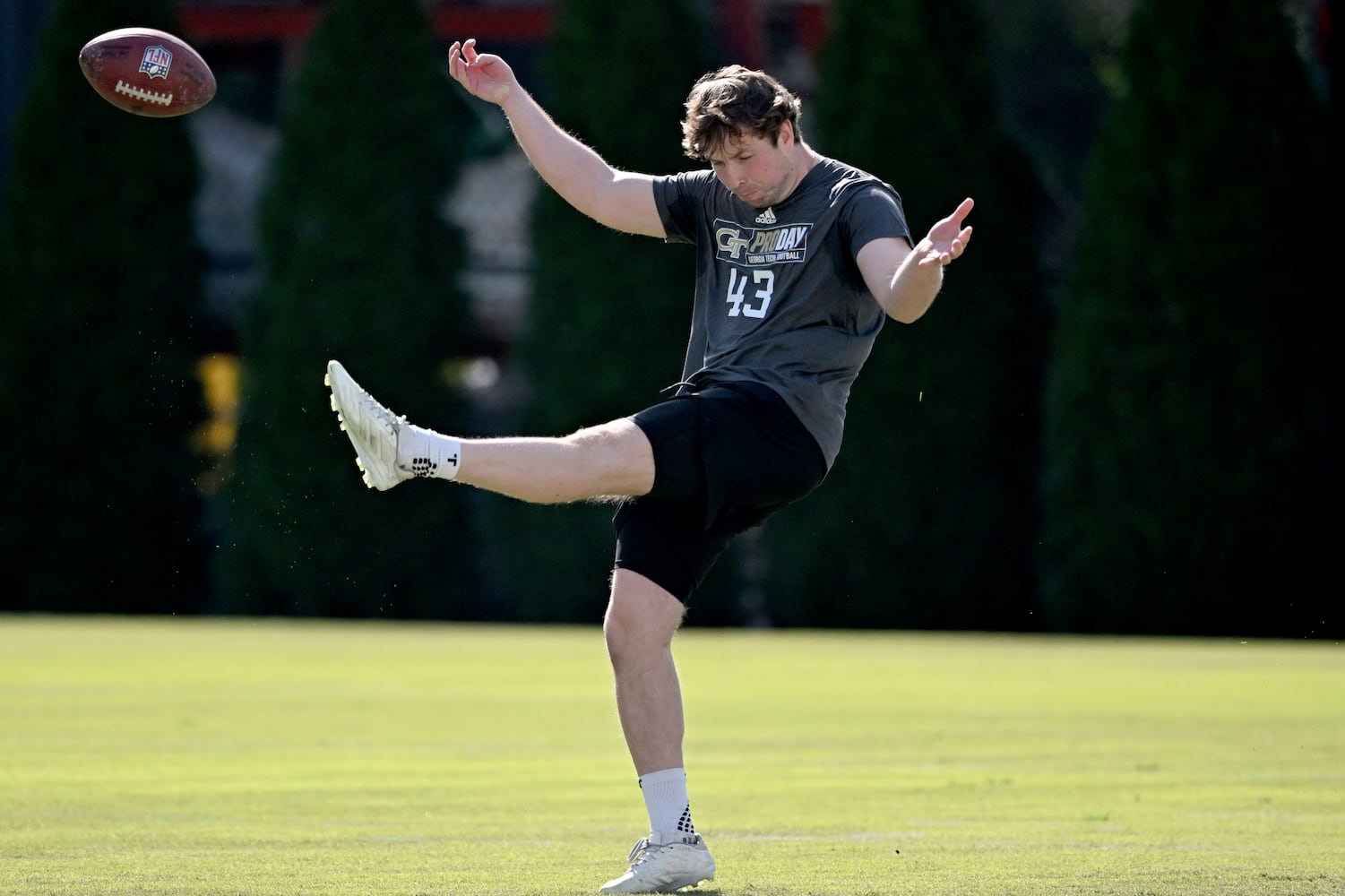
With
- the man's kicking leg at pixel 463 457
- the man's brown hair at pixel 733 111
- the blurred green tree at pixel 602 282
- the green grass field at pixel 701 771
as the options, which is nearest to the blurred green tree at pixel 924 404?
the blurred green tree at pixel 602 282

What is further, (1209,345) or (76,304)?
(76,304)

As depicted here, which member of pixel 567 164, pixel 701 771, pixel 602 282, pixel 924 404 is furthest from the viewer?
pixel 602 282

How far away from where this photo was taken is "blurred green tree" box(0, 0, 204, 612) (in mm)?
21828

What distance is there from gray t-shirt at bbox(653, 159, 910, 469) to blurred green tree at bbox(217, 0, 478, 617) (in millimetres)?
15593

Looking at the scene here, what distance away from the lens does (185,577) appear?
902 inches

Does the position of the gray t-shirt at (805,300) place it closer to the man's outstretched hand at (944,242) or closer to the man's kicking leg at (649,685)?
the man's outstretched hand at (944,242)

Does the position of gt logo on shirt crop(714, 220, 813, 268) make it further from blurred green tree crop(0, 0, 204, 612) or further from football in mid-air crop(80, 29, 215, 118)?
blurred green tree crop(0, 0, 204, 612)

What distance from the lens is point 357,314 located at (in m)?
21.6

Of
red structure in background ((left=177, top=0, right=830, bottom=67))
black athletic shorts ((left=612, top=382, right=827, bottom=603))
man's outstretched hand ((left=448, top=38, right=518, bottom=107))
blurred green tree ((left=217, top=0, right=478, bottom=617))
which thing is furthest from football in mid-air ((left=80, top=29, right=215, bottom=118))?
red structure in background ((left=177, top=0, right=830, bottom=67))

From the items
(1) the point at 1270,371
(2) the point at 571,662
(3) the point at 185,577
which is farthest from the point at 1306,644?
(3) the point at 185,577

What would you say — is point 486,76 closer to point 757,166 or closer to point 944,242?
point 757,166

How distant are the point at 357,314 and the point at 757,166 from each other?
1615 cm

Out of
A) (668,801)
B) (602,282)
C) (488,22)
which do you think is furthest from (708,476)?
(488,22)

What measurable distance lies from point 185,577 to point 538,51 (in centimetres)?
772
